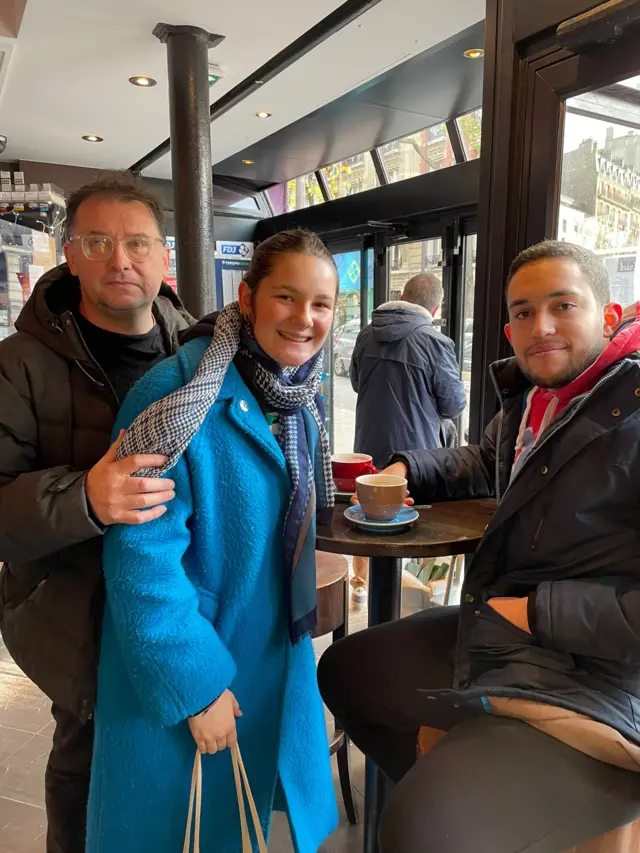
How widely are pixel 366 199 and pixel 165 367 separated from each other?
16.0 feet

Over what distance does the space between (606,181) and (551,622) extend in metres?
1.43

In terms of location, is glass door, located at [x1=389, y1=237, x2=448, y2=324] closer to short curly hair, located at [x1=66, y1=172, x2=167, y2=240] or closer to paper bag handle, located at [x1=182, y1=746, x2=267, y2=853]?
short curly hair, located at [x1=66, y1=172, x2=167, y2=240]

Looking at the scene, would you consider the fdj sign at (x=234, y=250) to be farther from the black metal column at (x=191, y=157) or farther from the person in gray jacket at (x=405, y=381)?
the person in gray jacket at (x=405, y=381)

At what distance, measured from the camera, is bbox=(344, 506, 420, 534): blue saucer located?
1.29 metres

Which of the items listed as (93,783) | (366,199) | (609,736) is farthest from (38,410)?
(366,199)

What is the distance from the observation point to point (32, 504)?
1.10 m

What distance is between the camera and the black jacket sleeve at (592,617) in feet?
3.68

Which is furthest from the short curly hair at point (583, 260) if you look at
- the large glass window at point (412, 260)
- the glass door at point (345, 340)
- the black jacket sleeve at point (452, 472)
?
the glass door at point (345, 340)

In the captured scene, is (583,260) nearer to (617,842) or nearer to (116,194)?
(116,194)

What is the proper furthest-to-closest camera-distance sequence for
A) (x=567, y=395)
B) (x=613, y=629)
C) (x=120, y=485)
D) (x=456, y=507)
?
(x=456, y=507) < (x=567, y=395) < (x=613, y=629) < (x=120, y=485)

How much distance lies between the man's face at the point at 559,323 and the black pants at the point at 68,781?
1.20 meters

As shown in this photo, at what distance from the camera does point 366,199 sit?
555 centimetres

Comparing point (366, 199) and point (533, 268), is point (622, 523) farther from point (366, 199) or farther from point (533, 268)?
point (366, 199)

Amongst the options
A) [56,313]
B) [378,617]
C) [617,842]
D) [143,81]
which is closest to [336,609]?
[378,617]
